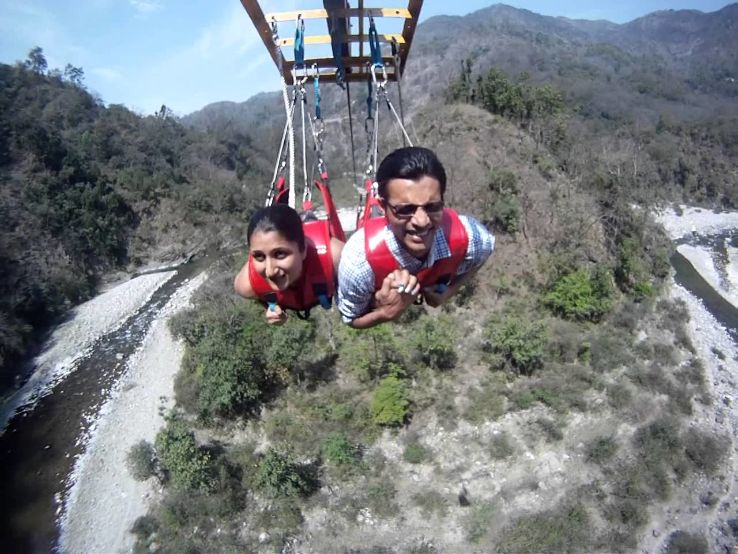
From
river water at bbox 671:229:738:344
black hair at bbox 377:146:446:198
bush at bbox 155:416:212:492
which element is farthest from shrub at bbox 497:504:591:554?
river water at bbox 671:229:738:344

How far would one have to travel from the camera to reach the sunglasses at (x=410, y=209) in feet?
6.85

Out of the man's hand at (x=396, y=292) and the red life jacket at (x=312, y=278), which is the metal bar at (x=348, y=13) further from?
the man's hand at (x=396, y=292)

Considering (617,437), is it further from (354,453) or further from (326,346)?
(326,346)

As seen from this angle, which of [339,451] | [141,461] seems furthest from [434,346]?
[141,461]

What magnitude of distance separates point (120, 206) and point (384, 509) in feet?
84.2

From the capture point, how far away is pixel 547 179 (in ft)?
64.2

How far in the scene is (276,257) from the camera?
2.35 metres

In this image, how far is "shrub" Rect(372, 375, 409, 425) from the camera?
10.4 m

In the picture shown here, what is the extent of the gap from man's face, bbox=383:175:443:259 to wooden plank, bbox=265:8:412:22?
2011 mm

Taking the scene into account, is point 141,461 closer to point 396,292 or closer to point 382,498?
point 382,498

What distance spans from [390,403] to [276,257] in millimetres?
8753

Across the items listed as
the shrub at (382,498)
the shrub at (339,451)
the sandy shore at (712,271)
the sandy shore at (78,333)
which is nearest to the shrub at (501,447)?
the shrub at (382,498)

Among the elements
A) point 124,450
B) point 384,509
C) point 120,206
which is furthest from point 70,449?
point 120,206

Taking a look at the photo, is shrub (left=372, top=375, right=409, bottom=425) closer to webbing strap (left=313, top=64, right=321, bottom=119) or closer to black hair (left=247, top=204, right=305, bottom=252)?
webbing strap (left=313, top=64, right=321, bottom=119)
